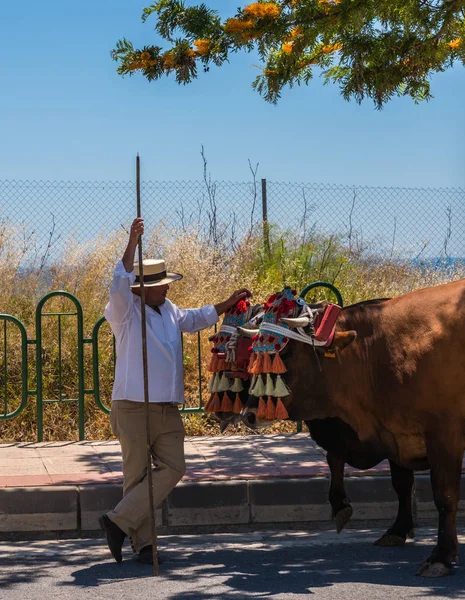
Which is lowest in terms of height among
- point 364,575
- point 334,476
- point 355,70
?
point 364,575

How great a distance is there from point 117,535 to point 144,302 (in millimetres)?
1331

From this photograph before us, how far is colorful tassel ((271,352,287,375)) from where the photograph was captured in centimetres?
560

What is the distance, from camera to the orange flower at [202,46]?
8.59 metres

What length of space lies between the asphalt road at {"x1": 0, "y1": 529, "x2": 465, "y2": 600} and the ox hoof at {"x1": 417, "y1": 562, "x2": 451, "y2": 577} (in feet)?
0.17

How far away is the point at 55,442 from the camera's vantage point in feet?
30.3

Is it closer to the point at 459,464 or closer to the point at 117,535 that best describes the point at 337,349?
the point at 459,464

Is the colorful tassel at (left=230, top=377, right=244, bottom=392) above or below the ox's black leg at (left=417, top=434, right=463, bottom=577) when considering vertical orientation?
above

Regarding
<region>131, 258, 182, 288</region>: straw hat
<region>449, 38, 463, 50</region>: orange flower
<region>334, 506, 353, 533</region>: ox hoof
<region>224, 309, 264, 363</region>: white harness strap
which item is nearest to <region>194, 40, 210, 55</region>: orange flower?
<region>449, 38, 463, 50</region>: orange flower

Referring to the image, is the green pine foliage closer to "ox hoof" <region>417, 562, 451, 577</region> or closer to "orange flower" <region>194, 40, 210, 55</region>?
"orange flower" <region>194, 40, 210, 55</region>

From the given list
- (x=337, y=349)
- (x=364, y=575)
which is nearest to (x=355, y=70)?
(x=337, y=349)

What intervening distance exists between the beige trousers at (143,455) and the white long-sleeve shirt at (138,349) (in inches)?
3.8

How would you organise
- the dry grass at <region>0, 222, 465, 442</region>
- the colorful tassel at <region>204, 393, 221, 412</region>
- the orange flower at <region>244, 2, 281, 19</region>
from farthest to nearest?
1. the dry grass at <region>0, 222, 465, 442</region>
2. the orange flower at <region>244, 2, 281, 19</region>
3. the colorful tassel at <region>204, 393, 221, 412</region>

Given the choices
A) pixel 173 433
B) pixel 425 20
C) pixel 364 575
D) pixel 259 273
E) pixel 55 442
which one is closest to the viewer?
pixel 364 575

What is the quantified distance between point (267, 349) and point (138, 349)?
833mm
